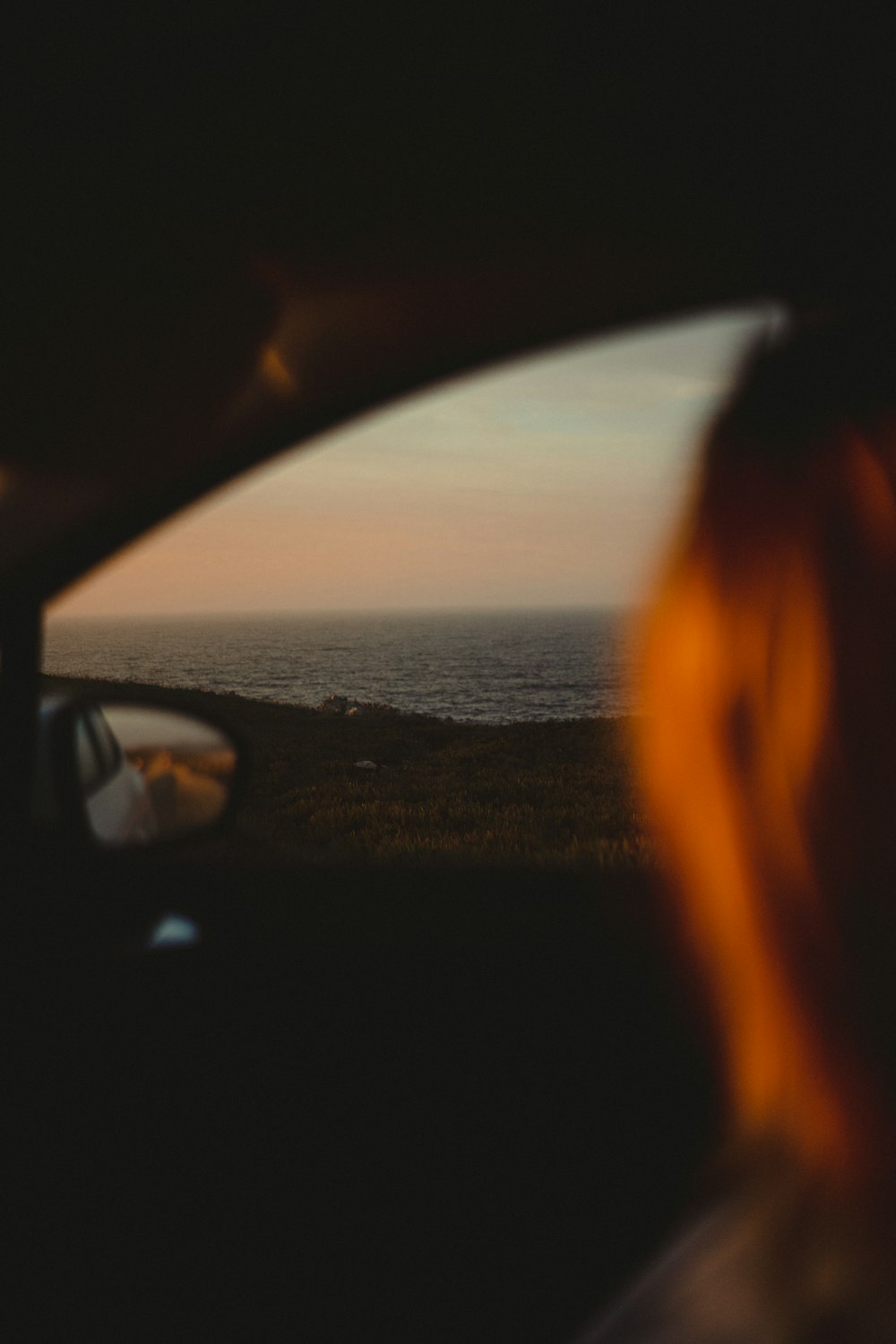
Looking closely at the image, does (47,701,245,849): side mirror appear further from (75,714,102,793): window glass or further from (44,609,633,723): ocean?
(44,609,633,723): ocean

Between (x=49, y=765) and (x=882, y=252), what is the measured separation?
1862 millimetres

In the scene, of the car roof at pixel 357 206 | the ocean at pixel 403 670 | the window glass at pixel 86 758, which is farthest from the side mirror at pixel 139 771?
the ocean at pixel 403 670

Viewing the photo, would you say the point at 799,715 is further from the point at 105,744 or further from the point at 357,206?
the point at 105,744

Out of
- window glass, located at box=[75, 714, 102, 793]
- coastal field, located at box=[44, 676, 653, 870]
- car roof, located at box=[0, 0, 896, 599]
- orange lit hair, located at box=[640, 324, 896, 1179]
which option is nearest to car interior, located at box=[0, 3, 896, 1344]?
car roof, located at box=[0, 0, 896, 599]

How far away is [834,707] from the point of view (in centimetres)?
95

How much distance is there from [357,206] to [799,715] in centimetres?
149

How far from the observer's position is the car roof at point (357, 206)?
1.55m

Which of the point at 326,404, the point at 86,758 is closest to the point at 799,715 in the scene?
the point at 326,404

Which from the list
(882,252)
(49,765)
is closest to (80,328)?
(49,765)

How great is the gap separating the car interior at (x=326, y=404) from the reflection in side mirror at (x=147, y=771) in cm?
7

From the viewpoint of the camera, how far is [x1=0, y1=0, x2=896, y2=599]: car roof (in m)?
1.55

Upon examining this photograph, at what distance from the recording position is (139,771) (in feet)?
7.70

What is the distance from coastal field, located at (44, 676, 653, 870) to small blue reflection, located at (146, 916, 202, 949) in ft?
5.75

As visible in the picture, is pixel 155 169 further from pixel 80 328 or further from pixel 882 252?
pixel 882 252
